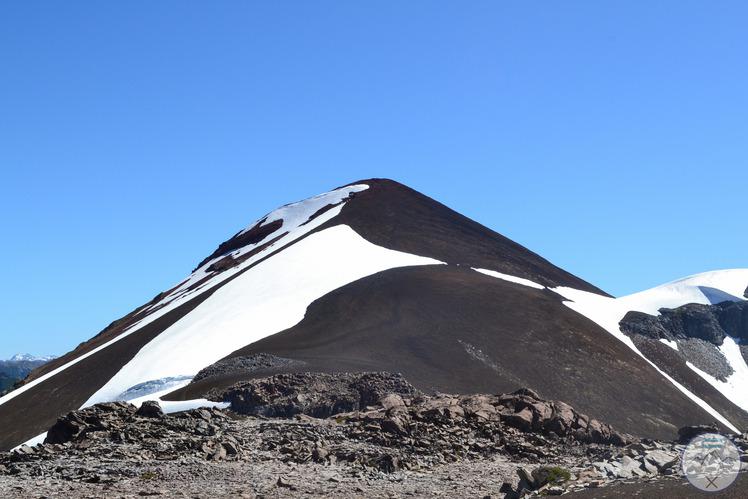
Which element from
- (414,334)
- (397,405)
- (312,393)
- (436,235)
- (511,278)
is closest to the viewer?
(397,405)

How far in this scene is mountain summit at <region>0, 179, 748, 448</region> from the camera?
193 ft

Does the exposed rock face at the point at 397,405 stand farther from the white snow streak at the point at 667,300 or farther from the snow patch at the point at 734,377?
the snow patch at the point at 734,377

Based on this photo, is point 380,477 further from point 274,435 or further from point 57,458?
point 57,458

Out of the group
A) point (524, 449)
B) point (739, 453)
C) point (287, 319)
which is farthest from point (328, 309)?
point (739, 453)

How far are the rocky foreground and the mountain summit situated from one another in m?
6.04

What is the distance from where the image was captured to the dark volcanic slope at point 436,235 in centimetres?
9219

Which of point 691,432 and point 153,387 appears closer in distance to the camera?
point 691,432

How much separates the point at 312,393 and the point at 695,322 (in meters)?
56.7

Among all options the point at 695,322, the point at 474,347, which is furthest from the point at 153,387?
the point at 695,322

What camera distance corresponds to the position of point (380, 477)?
32.8 m

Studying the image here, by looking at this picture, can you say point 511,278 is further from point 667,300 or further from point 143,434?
point 143,434

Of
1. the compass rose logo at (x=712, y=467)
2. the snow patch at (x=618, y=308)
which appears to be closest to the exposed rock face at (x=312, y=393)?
the compass rose logo at (x=712, y=467)

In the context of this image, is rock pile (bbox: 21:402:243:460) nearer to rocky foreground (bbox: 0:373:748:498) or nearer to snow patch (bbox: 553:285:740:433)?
rocky foreground (bbox: 0:373:748:498)

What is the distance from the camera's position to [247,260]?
97.2 m
